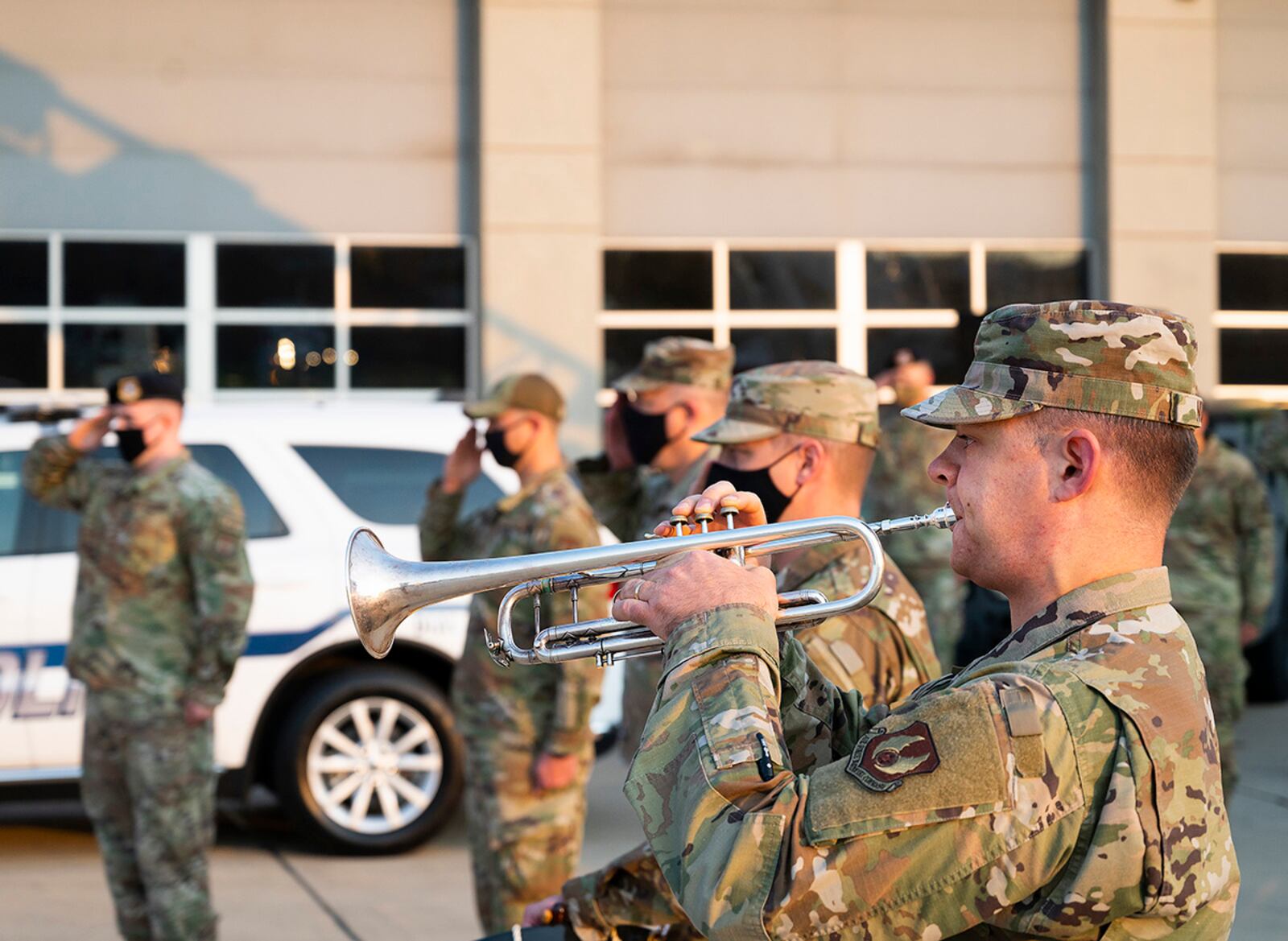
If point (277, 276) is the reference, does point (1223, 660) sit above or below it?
below

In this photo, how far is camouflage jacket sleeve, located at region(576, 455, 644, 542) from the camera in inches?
240

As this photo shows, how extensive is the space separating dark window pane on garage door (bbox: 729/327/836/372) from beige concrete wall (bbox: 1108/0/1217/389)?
2.48 meters

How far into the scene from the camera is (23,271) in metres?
12.7

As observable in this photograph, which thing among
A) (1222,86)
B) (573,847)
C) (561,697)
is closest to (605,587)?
(561,697)

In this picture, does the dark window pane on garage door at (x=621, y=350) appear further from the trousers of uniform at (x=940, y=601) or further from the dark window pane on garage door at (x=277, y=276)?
the trousers of uniform at (x=940, y=601)

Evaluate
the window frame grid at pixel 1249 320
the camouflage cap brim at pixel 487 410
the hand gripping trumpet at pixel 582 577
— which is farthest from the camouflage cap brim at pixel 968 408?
the window frame grid at pixel 1249 320

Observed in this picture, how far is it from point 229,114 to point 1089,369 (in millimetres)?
11879

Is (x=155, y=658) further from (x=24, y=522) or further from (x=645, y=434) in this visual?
(x=24, y=522)

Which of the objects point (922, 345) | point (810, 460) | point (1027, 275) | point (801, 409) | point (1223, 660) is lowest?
point (1223, 660)

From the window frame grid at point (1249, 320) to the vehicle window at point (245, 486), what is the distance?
9581 millimetres

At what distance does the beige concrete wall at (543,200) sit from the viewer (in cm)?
1262

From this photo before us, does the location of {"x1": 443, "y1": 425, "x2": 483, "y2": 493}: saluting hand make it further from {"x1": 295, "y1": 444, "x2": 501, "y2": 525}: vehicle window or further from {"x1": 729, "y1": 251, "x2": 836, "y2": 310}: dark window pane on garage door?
{"x1": 729, "y1": 251, "x2": 836, "y2": 310}: dark window pane on garage door

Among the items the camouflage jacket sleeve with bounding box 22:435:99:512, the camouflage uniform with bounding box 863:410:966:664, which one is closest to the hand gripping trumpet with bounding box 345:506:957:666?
the camouflage jacket sleeve with bounding box 22:435:99:512

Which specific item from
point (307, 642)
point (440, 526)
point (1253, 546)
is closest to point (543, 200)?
point (307, 642)
